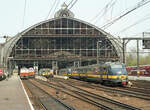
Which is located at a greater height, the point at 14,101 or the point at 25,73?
the point at 25,73

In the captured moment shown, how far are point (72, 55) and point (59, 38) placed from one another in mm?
7694

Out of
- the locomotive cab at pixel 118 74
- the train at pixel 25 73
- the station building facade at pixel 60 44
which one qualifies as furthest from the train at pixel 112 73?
the station building facade at pixel 60 44

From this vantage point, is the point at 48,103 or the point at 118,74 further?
the point at 118,74

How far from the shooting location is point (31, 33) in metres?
86.1

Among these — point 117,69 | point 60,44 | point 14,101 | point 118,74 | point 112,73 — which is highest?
point 60,44

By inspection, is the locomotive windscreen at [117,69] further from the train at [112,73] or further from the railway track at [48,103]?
the railway track at [48,103]

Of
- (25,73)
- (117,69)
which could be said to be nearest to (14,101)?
(117,69)

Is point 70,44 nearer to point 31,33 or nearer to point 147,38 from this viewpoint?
point 31,33

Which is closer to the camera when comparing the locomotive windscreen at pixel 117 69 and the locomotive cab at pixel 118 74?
the locomotive cab at pixel 118 74

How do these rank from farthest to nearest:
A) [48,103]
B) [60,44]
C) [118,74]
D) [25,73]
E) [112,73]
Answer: [60,44] → [25,73] → [112,73] → [118,74] → [48,103]

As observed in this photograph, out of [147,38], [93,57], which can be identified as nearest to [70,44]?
[93,57]

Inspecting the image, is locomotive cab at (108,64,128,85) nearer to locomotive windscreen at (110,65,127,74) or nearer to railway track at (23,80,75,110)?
locomotive windscreen at (110,65,127,74)

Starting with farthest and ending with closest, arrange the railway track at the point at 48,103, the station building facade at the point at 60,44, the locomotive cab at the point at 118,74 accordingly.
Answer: the station building facade at the point at 60,44, the locomotive cab at the point at 118,74, the railway track at the point at 48,103

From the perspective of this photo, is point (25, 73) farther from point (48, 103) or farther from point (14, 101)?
point (48, 103)
